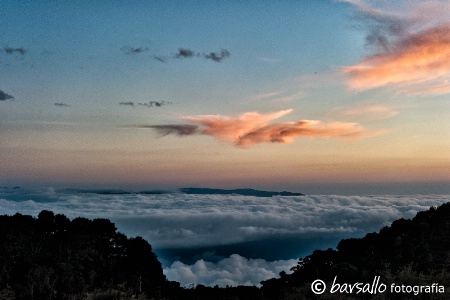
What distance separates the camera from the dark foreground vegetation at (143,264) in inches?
1881

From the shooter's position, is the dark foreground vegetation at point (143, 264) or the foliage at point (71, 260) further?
the foliage at point (71, 260)

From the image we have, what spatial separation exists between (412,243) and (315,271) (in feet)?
48.6

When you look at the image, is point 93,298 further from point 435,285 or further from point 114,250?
point 435,285

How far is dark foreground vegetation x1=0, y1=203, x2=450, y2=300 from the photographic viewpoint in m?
47.8

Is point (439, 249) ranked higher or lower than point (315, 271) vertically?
higher

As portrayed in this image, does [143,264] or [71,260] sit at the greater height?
[71,260]

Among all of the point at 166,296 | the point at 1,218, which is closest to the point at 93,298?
the point at 166,296

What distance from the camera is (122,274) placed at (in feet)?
190

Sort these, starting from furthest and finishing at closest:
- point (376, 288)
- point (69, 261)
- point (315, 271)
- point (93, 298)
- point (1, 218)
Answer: point (315, 271) < point (1, 218) < point (69, 261) < point (93, 298) < point (376, 288)

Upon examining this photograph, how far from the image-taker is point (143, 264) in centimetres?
6222

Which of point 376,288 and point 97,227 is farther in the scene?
point 97,227

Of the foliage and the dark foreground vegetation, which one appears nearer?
the dark foreground vegetation

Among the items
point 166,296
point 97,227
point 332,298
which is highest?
point 97,227

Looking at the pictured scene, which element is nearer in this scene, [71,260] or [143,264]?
[71,260]
